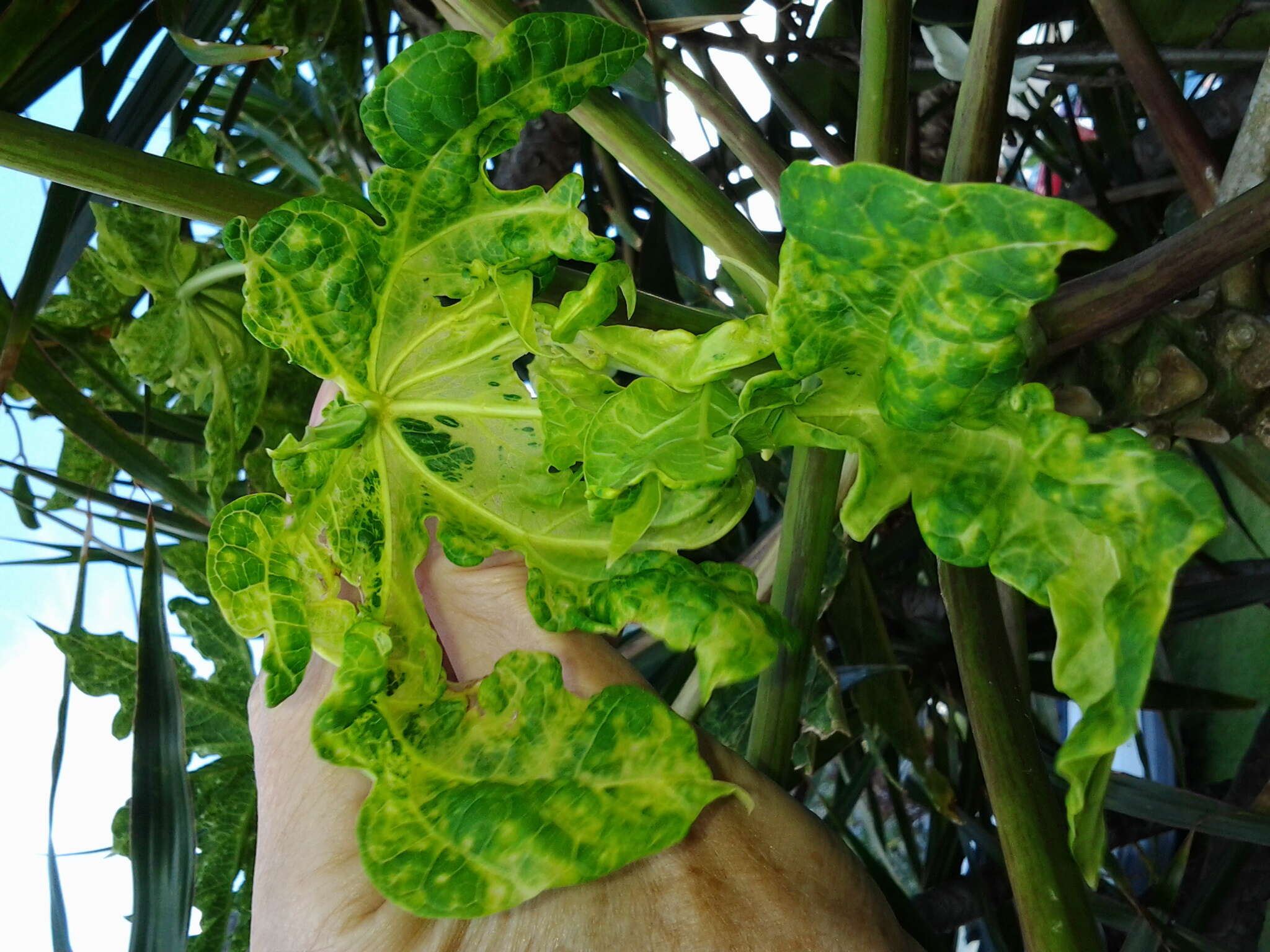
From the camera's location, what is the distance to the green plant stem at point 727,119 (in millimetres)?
508

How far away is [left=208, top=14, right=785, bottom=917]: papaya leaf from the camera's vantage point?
1.09ft

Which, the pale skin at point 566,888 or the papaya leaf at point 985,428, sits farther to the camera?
the pale skin at point 566,888

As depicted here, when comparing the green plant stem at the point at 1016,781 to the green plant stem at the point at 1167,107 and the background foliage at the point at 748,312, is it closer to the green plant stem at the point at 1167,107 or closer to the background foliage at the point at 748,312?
the background foliage at the point at 748,312

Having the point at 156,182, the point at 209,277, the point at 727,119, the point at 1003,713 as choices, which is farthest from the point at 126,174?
the point at 1003,713

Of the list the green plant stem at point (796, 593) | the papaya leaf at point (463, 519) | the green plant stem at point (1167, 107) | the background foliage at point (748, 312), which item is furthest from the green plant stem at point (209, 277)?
the green plant stem at point (1167, 107)

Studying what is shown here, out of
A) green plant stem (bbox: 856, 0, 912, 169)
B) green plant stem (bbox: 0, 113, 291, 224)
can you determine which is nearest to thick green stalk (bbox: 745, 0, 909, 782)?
green plant stem (bbox: 856, 0, 912, 169)

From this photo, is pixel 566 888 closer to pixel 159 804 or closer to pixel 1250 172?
pixel 159 804

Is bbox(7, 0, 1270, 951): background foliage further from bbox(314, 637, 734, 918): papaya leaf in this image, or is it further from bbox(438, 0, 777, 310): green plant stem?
bbox(314, 637, 734, 918): papaya leaf

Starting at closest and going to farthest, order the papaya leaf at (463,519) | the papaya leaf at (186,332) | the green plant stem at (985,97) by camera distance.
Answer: the papaya leaf at (463,519) → the green plant stem at (985,97) → the papaya leaf at (186,332)

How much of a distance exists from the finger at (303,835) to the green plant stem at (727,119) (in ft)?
1.05

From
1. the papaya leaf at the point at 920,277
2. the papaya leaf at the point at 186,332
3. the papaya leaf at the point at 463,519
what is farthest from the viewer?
the papaya leaf at the point at 186,332

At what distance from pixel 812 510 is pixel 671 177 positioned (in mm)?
159

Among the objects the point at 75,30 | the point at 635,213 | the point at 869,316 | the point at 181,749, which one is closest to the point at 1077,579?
the point at 869,316

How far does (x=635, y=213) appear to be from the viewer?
963 millimetres
